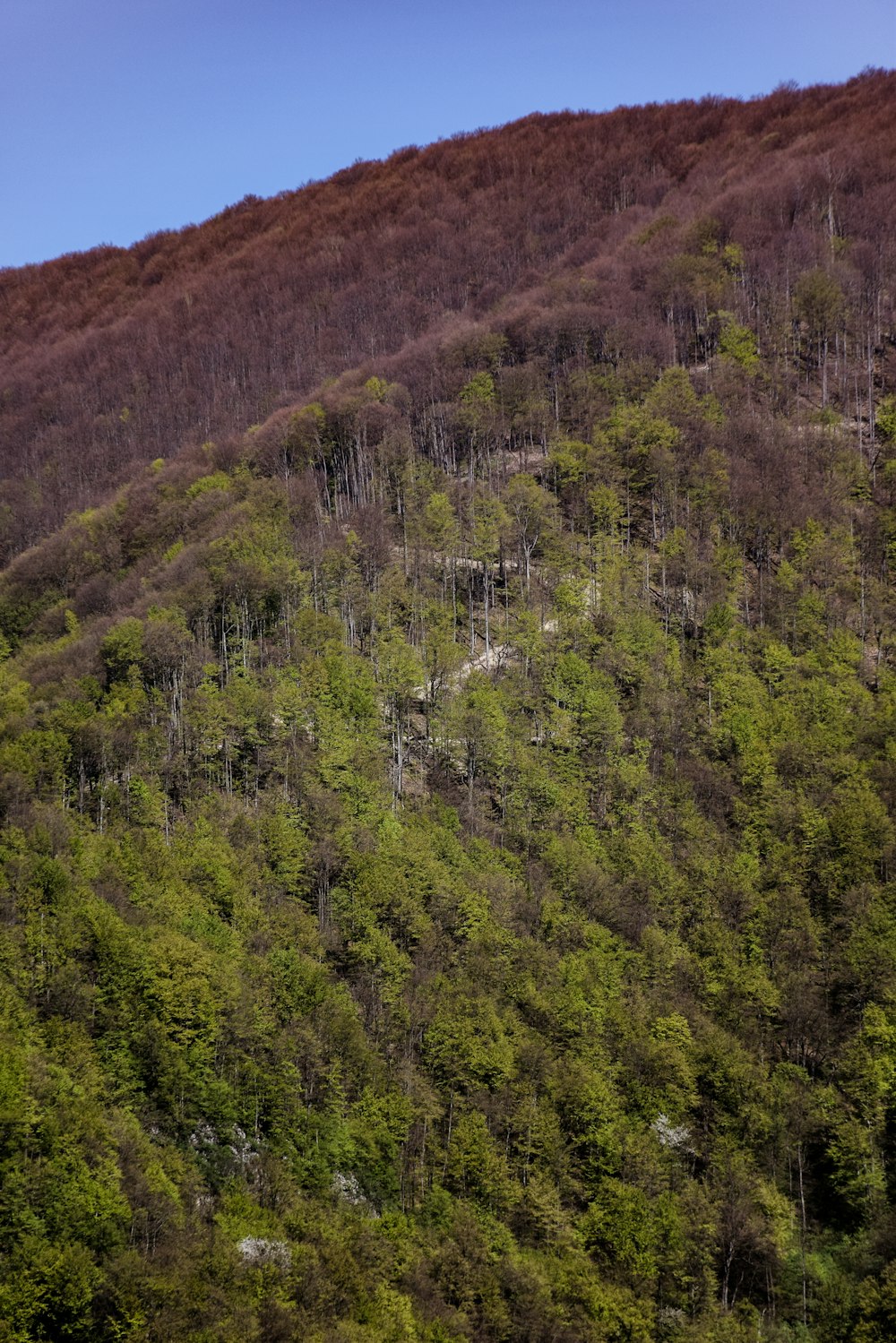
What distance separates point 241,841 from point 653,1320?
134ft

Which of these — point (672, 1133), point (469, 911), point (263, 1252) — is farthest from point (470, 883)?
point (263, 1252)

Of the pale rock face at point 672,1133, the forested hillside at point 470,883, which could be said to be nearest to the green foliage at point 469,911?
the pale rock face at point 672,1133

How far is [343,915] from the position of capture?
89.8 m

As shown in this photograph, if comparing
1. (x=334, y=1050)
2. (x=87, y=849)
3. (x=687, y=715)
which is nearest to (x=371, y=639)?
(x=687, y=715)

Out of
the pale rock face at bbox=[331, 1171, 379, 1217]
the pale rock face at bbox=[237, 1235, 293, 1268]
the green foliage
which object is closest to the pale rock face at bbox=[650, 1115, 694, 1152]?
the green foliage

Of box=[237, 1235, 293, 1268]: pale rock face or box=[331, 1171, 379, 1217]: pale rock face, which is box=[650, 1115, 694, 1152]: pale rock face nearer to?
box=[331, 1171, 379, 1217]: pale rock face

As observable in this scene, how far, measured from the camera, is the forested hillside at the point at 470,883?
70.0 metres

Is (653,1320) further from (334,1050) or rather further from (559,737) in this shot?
(559,737)

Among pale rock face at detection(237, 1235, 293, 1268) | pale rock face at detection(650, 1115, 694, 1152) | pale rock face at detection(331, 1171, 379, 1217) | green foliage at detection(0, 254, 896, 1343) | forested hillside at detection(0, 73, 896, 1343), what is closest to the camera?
pale rock face at detection(237, 1235, 293, 1268)

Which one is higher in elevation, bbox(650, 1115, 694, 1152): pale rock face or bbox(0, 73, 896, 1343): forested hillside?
bbox(0, 73, 896, 1343): forested hillside

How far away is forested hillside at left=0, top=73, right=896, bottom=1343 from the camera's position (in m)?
70.0

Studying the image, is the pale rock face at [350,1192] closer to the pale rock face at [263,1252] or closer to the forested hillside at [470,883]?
the forested hillside at [470,883]

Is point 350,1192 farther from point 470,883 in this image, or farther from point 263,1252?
point 470,883

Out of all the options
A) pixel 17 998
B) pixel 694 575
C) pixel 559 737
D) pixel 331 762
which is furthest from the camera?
pixel 694 575
